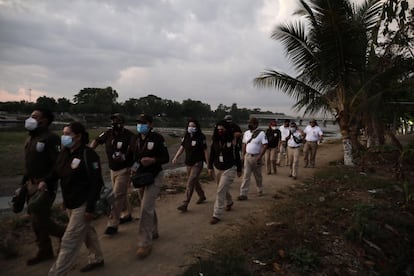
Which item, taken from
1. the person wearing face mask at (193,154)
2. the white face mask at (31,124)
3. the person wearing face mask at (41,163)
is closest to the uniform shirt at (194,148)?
the person wearing face mask at (193,154)

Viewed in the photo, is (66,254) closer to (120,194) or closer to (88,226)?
(88,226)

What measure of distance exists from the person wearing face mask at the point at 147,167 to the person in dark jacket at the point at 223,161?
1457 mm

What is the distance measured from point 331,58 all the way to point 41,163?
9.08 meters

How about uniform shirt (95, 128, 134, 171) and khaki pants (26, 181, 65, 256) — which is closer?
khaki pants (26, 181, 65, 256)

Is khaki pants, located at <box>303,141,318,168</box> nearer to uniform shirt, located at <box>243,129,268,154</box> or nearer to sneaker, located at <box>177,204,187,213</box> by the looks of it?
uniform shirt, located at <box>243,129,268,154</box>

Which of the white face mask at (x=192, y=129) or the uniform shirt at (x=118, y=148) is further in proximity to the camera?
the white face mask at (x=192, y=129)

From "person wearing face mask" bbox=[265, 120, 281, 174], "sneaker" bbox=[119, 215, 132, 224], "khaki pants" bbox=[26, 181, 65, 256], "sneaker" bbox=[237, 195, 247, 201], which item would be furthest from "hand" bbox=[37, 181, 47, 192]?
"person wearing face mask" bbox=[265, 120, 281, 174]

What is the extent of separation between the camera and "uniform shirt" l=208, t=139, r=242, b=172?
17.9ft

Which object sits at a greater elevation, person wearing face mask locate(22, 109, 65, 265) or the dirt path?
person wearing face mask locate(22, 109, 65, 265)

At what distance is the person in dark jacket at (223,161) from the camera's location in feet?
17.5

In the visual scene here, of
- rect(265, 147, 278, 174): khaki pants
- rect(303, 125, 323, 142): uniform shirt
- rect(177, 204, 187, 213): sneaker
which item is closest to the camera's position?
rect(177, 204, 187, 213): sneaker

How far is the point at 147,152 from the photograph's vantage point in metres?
4.15

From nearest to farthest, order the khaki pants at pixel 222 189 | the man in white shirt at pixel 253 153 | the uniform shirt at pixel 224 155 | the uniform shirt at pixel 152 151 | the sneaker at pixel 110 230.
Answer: the uniform shirt at pixel 152 151 → the sneaker at pixel 110 230 → the khaki pants at pixel 222 189 → the uniform shirt at pixel 224 155 → the man in white shirt at pixel 253 153

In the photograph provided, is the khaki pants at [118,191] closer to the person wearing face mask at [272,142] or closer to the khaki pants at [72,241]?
the khaki pants at [72,241]
